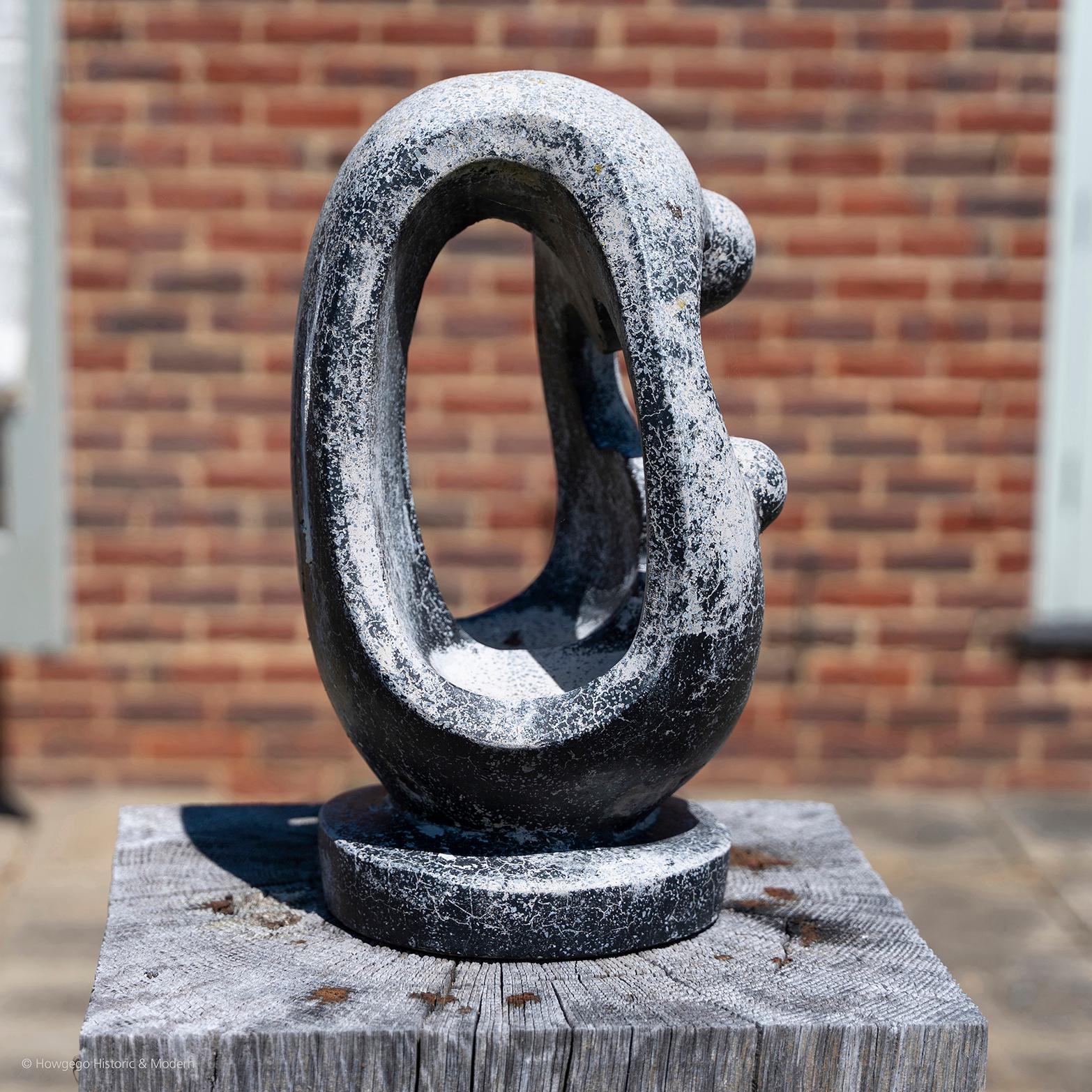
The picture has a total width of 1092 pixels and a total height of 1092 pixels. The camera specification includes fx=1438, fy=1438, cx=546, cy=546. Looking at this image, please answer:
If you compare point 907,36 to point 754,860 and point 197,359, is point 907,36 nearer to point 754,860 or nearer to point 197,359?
point 197,359

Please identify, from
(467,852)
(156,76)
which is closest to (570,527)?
(467,852)

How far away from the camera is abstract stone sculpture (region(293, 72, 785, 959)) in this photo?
156cm

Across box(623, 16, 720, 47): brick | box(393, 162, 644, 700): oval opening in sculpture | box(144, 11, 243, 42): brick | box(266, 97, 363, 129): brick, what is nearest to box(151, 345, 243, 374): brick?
box(266, 97, 363, 129): brick

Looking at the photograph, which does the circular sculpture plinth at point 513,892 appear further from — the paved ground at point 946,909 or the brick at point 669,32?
the brick at point 669,32

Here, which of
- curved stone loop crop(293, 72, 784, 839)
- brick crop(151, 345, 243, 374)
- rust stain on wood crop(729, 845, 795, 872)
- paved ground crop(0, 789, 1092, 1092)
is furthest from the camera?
brick crop(151, 345, 243, 374)

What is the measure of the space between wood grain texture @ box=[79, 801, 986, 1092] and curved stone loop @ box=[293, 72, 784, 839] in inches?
7.7

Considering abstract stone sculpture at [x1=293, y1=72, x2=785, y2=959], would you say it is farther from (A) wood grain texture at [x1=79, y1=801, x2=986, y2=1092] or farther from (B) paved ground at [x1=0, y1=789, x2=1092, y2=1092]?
(B) paved ground at [x1=0, y1=789, x2=1092, y2=1092]

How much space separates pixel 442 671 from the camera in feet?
5.63

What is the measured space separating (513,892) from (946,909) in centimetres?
228

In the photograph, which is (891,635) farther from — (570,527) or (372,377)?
(372,377)

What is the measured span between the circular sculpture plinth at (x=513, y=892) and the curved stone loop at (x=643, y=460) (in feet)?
0.14

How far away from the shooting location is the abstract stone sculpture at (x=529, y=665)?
61.4 inches

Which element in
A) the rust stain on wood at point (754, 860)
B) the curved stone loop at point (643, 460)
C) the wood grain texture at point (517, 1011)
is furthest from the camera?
the rust stain on wood at point (754, 860)

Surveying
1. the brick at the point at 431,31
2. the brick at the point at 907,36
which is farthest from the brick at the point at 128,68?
the brick at the point at 907,36
